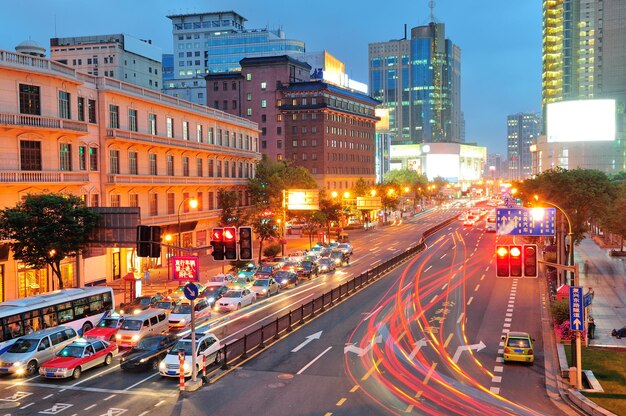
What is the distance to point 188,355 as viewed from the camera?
27.6 metres

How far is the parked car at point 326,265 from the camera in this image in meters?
65.4

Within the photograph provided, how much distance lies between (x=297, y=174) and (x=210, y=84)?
51.6 m

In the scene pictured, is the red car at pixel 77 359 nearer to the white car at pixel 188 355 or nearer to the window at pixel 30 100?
the white car at pixel 188 355

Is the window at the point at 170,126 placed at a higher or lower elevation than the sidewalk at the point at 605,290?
higher

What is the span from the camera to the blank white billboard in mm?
172625

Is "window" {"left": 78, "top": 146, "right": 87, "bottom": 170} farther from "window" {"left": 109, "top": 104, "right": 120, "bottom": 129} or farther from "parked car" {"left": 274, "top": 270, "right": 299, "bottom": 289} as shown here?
"parked car" {"left": 274, "top": 270, "right": 299, "bottom": 289}

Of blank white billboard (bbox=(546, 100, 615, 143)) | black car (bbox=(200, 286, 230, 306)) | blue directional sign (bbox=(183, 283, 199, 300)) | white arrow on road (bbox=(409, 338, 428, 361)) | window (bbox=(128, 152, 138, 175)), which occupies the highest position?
blank white billboard (bbox=(546, 100, 615, 143))

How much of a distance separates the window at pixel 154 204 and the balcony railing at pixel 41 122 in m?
14.7

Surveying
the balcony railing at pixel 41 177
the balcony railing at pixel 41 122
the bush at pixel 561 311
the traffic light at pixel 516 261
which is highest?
the balcony railing at pixel 41 122

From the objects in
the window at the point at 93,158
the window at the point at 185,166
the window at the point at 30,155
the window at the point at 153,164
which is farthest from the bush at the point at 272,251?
the window at the point at 30,155

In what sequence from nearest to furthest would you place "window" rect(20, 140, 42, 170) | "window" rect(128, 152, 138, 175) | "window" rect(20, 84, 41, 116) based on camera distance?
"window" rect(20, 84, 41, 116) → "window" rect(20, 140, 42, 170) → "window" rect(128, 152, 138, 175)

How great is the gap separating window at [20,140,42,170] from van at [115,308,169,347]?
760 inches

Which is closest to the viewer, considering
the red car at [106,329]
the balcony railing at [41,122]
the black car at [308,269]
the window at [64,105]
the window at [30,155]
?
the red car at [106,329]

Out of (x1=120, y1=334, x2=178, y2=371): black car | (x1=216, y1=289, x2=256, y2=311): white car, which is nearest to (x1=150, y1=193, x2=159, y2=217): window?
(x1=216, y1=289, x2=256, y2=311): white car
